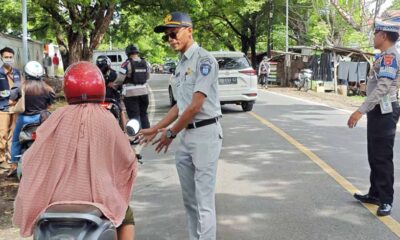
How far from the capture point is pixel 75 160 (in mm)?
2604

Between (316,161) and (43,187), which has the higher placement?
(43,187)

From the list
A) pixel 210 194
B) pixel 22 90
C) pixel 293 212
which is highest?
pixel 22 90

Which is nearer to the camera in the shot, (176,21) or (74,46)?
(176,21)

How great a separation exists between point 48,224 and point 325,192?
14.4 ft

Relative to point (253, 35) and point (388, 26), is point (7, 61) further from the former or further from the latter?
point (253, 35)

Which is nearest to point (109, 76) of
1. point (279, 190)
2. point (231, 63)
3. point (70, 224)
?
point (279, 190)

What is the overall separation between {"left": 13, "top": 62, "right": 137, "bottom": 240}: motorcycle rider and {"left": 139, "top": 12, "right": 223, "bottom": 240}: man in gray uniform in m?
1.08

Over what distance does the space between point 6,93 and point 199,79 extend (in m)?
4.99

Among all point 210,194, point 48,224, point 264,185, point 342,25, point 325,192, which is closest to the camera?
point 48,224

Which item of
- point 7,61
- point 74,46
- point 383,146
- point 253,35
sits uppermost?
point 253,35

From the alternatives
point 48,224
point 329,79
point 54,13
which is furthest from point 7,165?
point 329,79

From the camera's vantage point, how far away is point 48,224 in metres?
2.42

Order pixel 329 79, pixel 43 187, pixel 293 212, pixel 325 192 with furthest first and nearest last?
pixel 329 79, pixel 325 192, pixel 293 212, pixel 43 187

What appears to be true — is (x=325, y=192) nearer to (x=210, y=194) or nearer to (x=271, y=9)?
(x=210, y=194)
